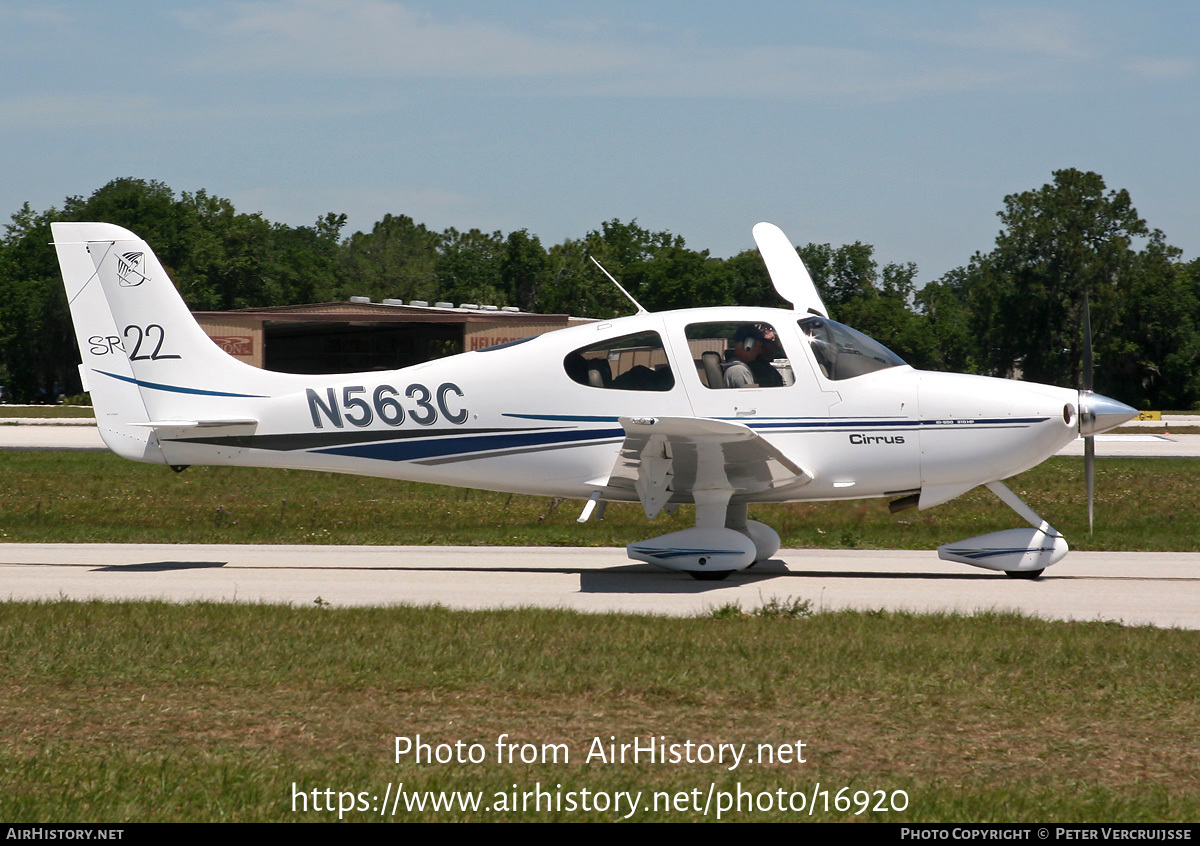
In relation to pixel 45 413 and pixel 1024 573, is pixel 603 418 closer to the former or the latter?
pixel 1024 573

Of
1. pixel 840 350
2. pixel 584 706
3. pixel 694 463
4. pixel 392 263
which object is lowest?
pixel 584 706

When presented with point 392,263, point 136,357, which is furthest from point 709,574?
point 392,263

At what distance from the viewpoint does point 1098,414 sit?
419 inches

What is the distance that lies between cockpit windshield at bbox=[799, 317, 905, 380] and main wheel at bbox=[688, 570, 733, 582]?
7.13 feet

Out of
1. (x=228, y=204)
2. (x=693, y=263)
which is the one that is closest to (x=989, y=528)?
(x=693, y=263)

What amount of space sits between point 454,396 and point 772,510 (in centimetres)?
737

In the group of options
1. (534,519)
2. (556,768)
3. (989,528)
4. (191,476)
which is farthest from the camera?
(191,476)

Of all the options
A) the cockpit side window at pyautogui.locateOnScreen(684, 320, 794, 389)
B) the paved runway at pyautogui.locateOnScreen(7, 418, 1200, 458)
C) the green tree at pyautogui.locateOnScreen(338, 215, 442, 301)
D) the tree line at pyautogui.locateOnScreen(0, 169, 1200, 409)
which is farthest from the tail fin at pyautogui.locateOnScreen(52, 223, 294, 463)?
the green tree at pyautogui.locateOnScreen(338, 215, 442, 301)

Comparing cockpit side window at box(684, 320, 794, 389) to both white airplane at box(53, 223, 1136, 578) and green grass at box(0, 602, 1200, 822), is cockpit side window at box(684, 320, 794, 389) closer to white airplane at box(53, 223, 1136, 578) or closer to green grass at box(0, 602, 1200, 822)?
white airplane at box(53, 223, 1136, 578)

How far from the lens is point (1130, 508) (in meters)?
17.6

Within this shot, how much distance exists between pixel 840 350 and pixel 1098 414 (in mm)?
2464

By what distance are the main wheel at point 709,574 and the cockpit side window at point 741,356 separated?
1802mm

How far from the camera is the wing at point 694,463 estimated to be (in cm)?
1015
